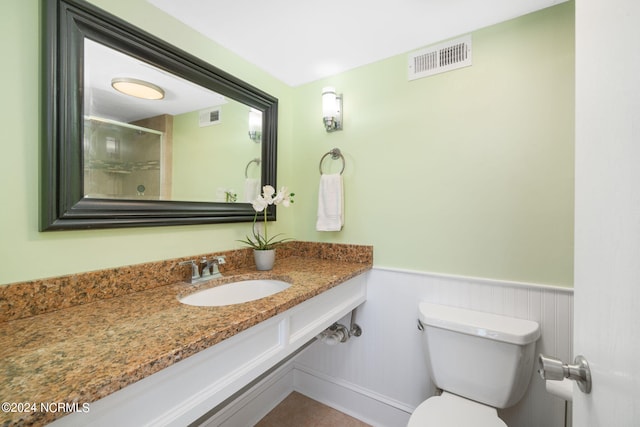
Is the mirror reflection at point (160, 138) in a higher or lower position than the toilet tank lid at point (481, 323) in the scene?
higher

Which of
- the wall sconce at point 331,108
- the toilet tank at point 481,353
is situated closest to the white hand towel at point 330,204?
the wall sconce at point 331,108

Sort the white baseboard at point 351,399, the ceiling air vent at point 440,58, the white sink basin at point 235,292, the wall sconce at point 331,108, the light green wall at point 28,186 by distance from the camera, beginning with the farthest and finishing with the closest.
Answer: the wall sconce at point 331,108, the white baseboard at point 351,399, the ceiling air vent at point 440,58, the white sink basin at point 235,292, the light green wall at point 28,186

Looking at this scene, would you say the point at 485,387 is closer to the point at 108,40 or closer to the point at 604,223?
the point at 604,223

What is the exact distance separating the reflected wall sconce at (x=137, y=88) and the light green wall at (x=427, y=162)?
21cm

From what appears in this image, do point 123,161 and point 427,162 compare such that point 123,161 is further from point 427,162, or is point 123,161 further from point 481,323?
point 481,323

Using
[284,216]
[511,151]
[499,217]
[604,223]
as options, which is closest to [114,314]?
[284,216]

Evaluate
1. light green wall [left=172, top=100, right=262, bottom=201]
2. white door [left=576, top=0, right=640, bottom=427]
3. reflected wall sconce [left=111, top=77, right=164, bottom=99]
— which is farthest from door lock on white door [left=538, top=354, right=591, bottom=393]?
reflected wall sconce [left=111, top=77, right=164, bottom=99]

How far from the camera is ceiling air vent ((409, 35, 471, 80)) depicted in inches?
51.3

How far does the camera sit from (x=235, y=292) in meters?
1.27

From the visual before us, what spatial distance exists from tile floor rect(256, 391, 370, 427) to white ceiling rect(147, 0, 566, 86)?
7.03 feet

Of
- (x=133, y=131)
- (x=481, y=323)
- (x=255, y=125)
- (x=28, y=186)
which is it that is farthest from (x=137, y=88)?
(x=481, y=323)

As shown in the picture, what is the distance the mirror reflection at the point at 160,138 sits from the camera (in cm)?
94

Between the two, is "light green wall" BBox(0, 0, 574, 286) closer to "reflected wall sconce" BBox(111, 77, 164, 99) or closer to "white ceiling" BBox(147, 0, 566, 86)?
"white ceiling" BBox(147, 0, 566, 86)

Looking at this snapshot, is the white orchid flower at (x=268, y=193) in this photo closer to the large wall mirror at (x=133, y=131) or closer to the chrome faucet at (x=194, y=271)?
the large wall mirror at (x=133, y=131)
